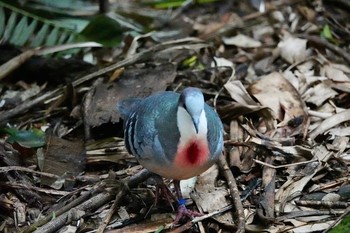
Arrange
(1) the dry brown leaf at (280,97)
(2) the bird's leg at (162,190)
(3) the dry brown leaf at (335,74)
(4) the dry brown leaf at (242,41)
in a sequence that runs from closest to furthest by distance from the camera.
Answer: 1. (2) the bird's leg at (162,190)
2. (1) the dry brown leaf at (280,97)
3. (3) the dry brown leaf at (335,74)
4. (4) the dry brown leaf at (242,41)

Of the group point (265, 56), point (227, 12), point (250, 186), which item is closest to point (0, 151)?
point (250, 186)

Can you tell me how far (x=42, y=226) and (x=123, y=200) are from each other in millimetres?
418

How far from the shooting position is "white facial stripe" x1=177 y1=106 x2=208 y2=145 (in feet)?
9.30

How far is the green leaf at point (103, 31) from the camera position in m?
4.64

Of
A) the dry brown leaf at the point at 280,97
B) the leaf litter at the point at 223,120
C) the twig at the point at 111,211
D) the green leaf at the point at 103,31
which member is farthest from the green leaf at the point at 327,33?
the twig at the point at 111,211

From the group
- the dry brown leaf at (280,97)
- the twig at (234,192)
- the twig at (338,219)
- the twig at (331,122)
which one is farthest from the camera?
the dry brown leaf at (280,97)

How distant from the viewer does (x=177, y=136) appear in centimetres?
287

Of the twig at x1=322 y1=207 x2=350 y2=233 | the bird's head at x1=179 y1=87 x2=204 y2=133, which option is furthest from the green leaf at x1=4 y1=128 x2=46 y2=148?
the twig at x1=322 y1=207 x2=350 y2=233

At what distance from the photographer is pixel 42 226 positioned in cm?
321

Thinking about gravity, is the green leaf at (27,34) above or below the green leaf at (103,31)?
above

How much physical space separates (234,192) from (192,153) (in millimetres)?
535

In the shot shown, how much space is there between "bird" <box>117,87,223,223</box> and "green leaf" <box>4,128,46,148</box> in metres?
0.85

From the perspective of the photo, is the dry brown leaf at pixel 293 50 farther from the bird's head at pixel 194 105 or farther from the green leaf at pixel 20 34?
the bird's head at pixel 194 105

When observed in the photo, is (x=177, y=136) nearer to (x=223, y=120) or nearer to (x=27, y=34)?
(x=223, y=120)
